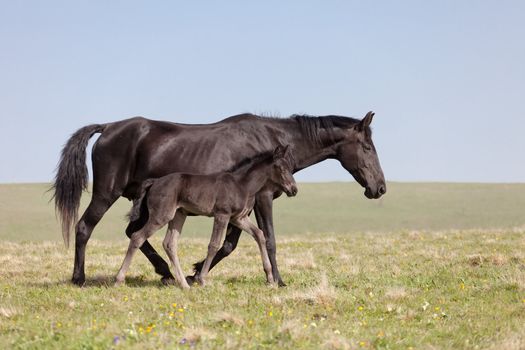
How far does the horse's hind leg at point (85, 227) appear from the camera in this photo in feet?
36.4

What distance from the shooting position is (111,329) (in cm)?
701

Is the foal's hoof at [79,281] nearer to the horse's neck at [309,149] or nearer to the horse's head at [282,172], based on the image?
the horse's head at [282,172]

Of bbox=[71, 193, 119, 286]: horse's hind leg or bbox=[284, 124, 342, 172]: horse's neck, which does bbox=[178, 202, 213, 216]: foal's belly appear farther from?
bbox=[284, 124, 342, 172]: horse's neck

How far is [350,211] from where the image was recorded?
56.5 metres

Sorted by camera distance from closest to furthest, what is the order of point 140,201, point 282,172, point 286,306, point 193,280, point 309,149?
point 286,306, point 140,201, point 282,172, point 193,280, point 309,149

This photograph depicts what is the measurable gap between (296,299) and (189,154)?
3179mm

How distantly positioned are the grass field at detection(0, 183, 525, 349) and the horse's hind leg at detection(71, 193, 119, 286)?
0.85ft

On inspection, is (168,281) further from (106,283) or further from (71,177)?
(71,177)

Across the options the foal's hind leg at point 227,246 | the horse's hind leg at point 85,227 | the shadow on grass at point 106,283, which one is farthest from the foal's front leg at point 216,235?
the horse's hind leg at point 85,227

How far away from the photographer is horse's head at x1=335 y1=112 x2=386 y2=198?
1170 cm

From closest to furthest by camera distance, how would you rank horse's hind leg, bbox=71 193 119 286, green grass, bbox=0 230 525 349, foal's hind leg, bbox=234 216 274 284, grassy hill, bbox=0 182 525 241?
green grass, bbox=0 230 525 349
foal's hind leg, bbox=234 216 274 284
horse's hind leg, bbox=71 193 119 286
grassy hill, bbox=0 182 525 241

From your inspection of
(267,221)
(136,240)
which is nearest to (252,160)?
(267,221)

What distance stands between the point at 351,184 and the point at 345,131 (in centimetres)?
6027

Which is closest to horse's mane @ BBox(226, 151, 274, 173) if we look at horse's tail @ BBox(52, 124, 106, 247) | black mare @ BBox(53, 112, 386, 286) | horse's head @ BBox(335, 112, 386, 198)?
black mare @ BBox(53, 112, 386, 286)
